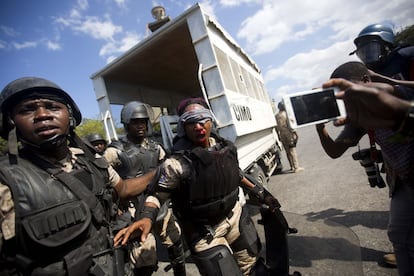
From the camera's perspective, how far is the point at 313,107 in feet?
4.71

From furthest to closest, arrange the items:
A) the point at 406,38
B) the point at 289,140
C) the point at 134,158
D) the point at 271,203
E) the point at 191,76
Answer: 1. the point at 191,76
2. the point at 289,140
3. the point at 134,158
4. the point at 406,38
5. the point at 271,203

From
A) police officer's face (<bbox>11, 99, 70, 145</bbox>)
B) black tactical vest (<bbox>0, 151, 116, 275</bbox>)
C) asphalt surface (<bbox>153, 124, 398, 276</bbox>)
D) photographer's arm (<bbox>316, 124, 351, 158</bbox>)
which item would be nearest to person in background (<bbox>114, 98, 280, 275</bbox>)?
asphalt surface (<bbox>153, 124, 398, 276</bbox>)

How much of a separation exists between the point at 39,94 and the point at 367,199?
4372 millimetres

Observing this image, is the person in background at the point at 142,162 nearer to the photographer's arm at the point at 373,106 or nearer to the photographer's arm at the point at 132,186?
the photographer's arm at the point at 132,186

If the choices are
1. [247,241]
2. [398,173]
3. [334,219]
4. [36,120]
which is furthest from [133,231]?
[334,219]

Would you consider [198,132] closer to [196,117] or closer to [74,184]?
[196,117]

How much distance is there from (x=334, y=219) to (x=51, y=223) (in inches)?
135

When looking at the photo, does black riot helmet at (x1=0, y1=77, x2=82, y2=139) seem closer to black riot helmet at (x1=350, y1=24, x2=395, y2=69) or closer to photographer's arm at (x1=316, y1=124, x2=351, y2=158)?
photographer's arm at (x1=316, y1=124, x2=351, y2=158)

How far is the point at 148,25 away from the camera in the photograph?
5.28m

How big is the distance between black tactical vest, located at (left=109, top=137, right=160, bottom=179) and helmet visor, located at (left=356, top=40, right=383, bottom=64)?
261 cm

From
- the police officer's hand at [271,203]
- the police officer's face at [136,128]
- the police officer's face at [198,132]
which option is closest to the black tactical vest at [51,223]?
the police officer's face at [198,132]

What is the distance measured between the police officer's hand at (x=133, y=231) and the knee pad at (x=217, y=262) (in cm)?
51

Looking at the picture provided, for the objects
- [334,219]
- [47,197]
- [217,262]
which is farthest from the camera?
[334,219]

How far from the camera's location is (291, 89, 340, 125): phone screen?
1.37 metres
